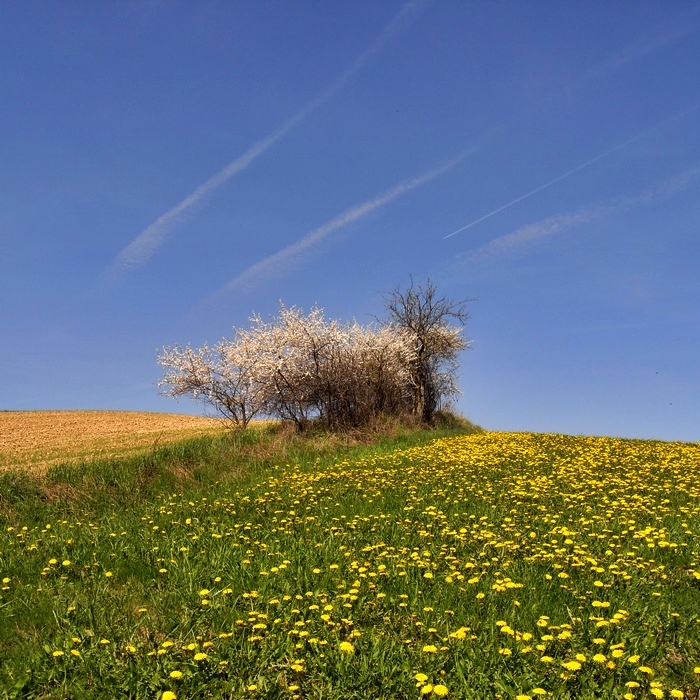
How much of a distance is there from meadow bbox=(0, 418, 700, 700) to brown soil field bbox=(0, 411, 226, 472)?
495 inches

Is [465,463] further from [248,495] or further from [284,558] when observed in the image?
[284,558]

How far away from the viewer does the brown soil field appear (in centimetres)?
2852

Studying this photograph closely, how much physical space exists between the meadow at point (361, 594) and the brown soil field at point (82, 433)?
1258cm

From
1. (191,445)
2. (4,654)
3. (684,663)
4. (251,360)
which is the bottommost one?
(684,663)

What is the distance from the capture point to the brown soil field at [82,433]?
93.6 ft

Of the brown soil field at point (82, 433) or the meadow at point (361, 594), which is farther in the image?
the brown soil field at point (82, 433)

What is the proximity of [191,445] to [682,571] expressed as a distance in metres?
14.8

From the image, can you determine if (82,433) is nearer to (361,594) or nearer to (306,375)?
(306,375)

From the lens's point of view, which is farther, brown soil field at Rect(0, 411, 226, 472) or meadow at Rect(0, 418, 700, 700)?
brown soil field at Rect(0, 411, 226, 472)

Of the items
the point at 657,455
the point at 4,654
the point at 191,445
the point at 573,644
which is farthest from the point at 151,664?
the point at 657,455

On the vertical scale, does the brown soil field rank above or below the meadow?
above

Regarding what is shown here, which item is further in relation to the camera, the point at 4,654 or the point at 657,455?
the point at 657,455

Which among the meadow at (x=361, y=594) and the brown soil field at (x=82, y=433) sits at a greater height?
the brown soil field at (x=82, y=433)

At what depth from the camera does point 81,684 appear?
480 cm
